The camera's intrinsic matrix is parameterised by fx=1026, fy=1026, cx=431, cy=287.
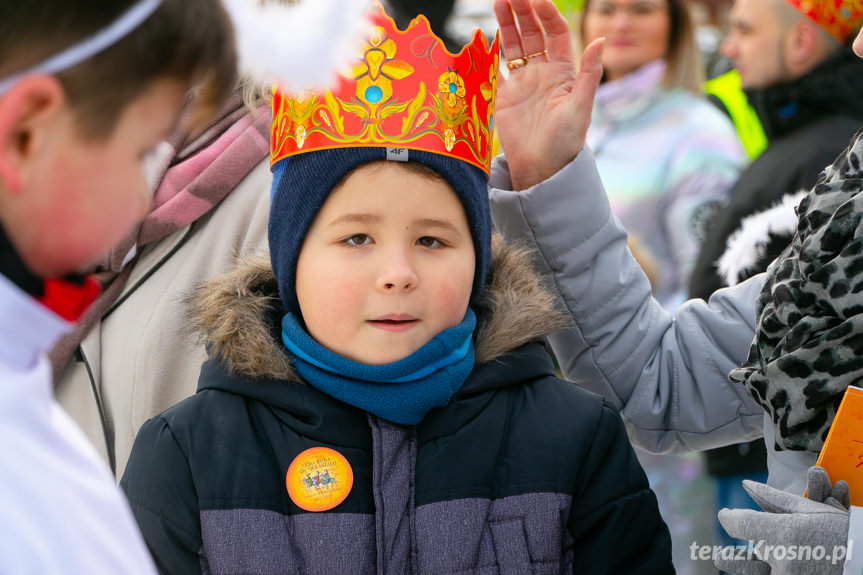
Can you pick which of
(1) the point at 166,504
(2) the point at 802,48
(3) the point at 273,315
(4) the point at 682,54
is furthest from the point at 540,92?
(4) the point at 682,54

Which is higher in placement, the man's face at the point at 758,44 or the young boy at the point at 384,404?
the man's face at the point at 758,44

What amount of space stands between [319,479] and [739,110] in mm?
3425

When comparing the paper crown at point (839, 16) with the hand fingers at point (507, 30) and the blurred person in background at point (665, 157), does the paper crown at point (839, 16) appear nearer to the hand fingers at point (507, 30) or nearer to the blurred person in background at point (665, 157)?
the blurred person in background at point (665, 157)

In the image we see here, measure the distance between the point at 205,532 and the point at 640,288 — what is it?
1094 millimetres

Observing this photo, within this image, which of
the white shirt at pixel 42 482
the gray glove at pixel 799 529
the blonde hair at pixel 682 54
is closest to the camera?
the white shirt at pixel 42 482

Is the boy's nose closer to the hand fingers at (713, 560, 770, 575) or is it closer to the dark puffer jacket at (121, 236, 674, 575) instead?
the dark puffer jacket at (121, 236, 674, 575)

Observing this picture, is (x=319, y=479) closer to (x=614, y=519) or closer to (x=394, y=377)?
(x=394, y=377)

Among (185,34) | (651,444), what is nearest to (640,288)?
(651,444)

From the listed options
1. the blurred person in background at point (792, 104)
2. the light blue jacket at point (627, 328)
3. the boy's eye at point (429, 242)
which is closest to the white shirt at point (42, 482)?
the boy's eye at point (429, 242)

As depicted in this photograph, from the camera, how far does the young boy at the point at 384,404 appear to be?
1875mm

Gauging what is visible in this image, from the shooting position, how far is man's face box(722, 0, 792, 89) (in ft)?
12.8

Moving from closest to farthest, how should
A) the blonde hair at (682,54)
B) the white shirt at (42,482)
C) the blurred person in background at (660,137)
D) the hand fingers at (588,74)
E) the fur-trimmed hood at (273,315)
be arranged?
the white shirt at (42,482) < the fur-trimmed hood at (273,315) < the hand fingers at (588,74) < the blurred person in background at (660,137) < the blonde hair at (682,54)

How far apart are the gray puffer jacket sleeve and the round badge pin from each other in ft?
2.16

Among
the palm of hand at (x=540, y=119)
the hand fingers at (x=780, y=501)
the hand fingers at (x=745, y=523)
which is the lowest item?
the hand fingers at (x=745, y=523)
